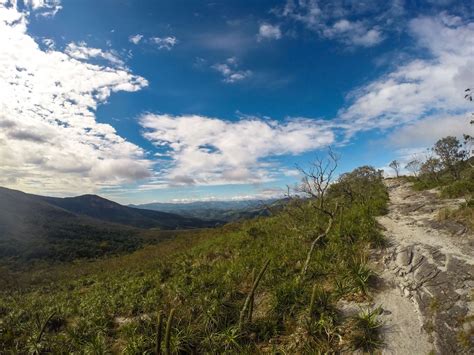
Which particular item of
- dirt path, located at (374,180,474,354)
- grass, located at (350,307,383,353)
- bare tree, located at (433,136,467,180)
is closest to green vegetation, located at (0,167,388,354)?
grass, located at (350,307,383,353)

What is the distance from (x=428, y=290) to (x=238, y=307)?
5.48 m

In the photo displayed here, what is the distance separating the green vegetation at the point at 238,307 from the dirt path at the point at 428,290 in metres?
0.58

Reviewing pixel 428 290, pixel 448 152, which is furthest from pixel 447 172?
pixel 428 290

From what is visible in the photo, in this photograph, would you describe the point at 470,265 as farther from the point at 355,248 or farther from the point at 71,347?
the point at 71,347

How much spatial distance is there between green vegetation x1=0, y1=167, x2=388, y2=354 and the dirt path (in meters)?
0.58

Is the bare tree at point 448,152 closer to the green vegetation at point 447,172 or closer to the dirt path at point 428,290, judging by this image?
the green vegetation at point 447,172

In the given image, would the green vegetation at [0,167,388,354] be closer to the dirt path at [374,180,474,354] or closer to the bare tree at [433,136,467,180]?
the dirt path at [374,180,474,354]

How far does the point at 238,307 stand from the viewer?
839 centimetres

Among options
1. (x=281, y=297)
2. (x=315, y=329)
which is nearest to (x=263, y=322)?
(x=281, y=297)

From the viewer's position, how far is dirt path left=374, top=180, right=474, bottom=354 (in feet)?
18.4

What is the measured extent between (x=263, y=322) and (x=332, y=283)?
275cm

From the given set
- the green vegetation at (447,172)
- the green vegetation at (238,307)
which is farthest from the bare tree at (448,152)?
the green vegetation at (238,307)

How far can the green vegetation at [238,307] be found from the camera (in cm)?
673

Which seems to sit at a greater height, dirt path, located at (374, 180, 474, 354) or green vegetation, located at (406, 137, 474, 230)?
green vegetation, located at (406, 137, 474, 230)
